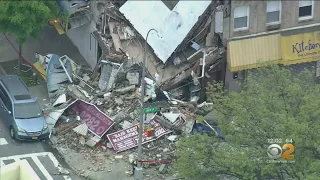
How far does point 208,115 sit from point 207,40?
414 centimetres

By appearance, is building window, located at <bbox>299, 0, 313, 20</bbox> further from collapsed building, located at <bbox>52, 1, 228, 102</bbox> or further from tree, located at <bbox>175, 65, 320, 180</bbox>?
tree, located at <bbox>175, 65, 320, 180</bbox>

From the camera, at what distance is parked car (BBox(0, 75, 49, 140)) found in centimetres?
4262

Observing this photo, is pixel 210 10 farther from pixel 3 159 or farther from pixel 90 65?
pixel 3 159

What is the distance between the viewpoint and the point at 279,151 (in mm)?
34656

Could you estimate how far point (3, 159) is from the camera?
4178 cm

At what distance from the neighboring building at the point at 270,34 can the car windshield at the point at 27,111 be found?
33.5ft

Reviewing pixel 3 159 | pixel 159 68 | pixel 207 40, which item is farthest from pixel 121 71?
pixel 3 159

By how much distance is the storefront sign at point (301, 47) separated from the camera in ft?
149

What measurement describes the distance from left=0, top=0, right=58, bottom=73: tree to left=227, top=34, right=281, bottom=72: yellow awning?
985cm

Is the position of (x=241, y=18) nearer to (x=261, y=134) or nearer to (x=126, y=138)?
(x=126, y=138)

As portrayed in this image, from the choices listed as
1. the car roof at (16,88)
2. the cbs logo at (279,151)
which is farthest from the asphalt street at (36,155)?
the cbs logo at (279,151)

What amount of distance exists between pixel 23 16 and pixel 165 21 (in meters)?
7.33

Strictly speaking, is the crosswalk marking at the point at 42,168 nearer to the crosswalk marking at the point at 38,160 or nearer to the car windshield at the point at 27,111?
the crosswalk marking at the point at 38,160

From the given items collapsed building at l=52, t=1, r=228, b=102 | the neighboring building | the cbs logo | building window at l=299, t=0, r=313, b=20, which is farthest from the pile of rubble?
the cbs logo
